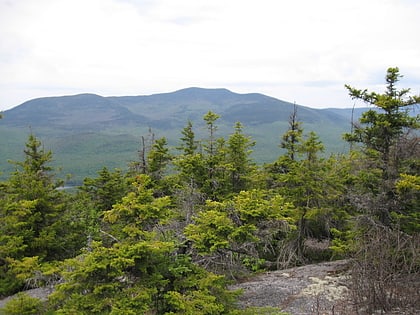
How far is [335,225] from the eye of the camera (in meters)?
19.7

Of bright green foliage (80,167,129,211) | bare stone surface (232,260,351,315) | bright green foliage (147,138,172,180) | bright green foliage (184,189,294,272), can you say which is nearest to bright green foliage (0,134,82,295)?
bright green foliage (80,167,129,211)

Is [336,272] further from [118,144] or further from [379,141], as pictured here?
[118,144]

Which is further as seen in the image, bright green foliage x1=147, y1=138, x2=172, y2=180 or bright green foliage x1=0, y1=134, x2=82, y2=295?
bright green foliage x1=147, y1=138, x2=172, y2=180

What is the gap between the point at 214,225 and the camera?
9.62 m

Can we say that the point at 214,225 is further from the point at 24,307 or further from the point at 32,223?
the point at 32,223

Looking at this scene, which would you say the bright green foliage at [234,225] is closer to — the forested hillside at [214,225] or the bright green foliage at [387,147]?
the forested hillside at [214,225]

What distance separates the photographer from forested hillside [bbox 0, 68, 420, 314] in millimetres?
8617

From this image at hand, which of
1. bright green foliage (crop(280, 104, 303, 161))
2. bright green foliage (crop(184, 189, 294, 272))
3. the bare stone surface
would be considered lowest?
the bare stone surface

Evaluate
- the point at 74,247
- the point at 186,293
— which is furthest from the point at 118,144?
the point at 186,293

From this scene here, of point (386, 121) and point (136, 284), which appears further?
point (386, 121)

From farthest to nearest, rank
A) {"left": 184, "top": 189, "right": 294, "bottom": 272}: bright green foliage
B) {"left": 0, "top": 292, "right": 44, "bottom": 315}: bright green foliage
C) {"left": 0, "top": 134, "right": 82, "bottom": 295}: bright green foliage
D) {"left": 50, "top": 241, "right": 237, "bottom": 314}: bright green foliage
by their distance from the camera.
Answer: {"left": 0, "top": 134, "right": 82, "bottom": 295}: bright green foliage → {"left": 0, "top": 292, "right": 44, "bottom": 315}: bright green foliage → {"left": 184, "top": 189, "right": 294, "bottom": 272}: bright green foliage → {"left": 50, "top": 241, "right": 237, "bottom": 314}: bright green foliage

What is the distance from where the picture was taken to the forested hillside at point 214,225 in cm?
862

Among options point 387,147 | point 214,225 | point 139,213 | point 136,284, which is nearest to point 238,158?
point 387,147

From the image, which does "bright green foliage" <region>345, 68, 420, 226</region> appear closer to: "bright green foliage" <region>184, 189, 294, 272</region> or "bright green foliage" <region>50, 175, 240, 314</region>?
"bright green foliage" <region>184, 189, 294, 272</region>
